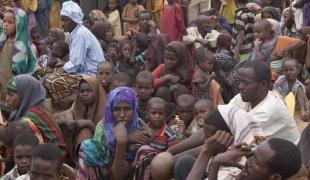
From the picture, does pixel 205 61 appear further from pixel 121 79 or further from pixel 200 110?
pixel 200 110

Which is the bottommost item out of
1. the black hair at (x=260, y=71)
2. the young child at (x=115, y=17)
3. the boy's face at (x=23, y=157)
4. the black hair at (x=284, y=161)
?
the young child at (x=115, y=17)

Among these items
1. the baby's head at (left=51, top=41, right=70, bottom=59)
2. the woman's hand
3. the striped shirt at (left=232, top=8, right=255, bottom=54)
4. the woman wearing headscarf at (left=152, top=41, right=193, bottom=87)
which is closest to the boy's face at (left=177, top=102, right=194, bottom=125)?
the woman wearing headscarf at (left=152, top=41, right=193, bottom=87)

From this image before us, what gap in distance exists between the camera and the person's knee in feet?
19.6

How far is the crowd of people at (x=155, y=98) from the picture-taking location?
524cm

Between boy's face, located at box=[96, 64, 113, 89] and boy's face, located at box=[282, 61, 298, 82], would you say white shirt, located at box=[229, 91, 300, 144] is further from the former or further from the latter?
boy's face, located at box=[282, 61, 298, 82]

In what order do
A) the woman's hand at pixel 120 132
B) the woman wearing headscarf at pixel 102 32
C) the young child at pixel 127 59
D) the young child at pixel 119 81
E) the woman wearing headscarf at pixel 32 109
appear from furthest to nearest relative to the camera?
the woman wearing headscarf at pixel 102 32 → the young child at pixel 127 59 → the young child at pixel 119 81 → the woman wearing headscarf at pixel 32 109 → the woman's hand at pixel 120 132

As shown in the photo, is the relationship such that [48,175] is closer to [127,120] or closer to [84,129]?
[127,120]

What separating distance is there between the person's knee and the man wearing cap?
4155 millimetres

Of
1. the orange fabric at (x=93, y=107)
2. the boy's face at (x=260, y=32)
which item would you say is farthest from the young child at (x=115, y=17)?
the orange fabric at (x=93, y=107)

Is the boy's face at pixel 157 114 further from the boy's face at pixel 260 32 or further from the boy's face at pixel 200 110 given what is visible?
the boy's face at pixel 260 32

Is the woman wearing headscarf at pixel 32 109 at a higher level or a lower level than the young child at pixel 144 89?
higher

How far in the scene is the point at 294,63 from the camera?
9.79m

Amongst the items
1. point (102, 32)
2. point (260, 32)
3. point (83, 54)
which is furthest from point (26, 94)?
point (102, 32)

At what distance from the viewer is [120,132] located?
6.25 m
